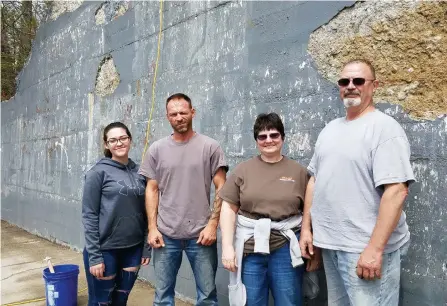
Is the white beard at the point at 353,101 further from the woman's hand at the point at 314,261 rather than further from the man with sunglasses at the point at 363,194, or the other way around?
the woman's hand at the point at 314,261

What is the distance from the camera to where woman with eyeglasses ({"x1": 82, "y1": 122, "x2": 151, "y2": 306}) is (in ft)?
10.9


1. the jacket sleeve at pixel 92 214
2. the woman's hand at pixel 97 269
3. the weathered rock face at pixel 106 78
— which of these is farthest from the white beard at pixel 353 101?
the weathered rock face at pixel 106 78

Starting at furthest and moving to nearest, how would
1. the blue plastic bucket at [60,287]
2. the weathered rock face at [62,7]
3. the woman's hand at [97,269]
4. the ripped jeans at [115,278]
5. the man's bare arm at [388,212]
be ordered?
the weathered rock face at [62,7]
the blue plastic bucket at [60,287]
the ripped jeans at [115,278]
the woman's hand at [97,269]
the man's bare arm at [388,212]

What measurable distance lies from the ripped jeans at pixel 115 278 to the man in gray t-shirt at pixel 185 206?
28 cm

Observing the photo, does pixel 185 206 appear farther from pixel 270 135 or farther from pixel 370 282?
pixel 370 282

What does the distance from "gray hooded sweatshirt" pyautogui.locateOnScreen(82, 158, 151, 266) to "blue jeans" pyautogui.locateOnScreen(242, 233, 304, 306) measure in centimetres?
98

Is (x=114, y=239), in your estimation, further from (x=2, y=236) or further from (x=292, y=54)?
(x=2, y=236)

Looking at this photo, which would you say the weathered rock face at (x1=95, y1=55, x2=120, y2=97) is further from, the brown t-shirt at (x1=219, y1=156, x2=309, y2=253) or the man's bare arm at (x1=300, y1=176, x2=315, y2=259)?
the man's bare arm at (x1=300, y1=176, x2=315, y2=259)

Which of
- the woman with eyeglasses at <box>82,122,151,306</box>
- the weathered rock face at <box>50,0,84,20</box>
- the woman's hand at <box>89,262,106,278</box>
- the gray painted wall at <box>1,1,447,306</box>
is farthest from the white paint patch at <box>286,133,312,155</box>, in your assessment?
the weathered rock face at <box>50,0,84,20</box>

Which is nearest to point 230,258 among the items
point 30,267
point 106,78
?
point 106,78

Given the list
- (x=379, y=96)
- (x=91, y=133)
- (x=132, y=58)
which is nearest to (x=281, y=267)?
(x=379, y=96)

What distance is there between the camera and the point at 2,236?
27.7 ft

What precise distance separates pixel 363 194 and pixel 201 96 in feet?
A: 7.72

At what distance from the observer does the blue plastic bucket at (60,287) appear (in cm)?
421
